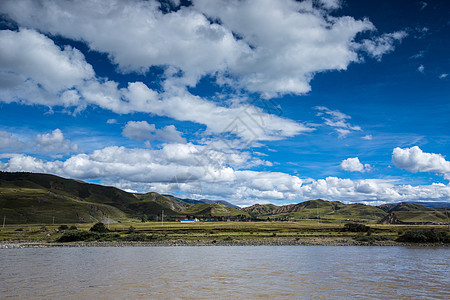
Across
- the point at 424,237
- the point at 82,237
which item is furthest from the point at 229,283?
the point at 82,237

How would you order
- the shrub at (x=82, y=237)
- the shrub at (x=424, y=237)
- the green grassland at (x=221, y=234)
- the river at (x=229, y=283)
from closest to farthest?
the river at (x=229, y=283)
the shrub at (x=424, y=237)
the shrub at (x=82, y=237)
the green grassland at (x=221, y=234)

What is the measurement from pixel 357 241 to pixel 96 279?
80.8m

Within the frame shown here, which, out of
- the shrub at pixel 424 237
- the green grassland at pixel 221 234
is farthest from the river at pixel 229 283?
the green grassland at pixel 221 234

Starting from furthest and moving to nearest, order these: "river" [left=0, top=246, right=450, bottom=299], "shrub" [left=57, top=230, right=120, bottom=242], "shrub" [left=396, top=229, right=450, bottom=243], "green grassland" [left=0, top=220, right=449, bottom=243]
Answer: "green grassland" [left=0, top=220, right=449, bottom=243]
"shrub" [left=57, top=230, right=120, bottom=242]
"shrub" [left=396, top=229, right=450, bottom=243]
"river" [left=0, top=246, right=450, bottom=299]

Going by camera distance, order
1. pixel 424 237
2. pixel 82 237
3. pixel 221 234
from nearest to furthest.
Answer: pixel 424 237, pixel 82 237, pixel 221 234

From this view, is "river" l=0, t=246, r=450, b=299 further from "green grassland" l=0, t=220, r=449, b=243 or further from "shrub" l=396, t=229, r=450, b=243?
"green grassland" l=0, t=220, r=449, b=243

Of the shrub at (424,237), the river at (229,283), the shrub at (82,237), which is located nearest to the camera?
the river at (229,283)

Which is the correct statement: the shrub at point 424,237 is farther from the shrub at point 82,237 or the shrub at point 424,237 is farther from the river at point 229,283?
the shrub at point 82,237

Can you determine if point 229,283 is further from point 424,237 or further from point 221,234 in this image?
point 221,234

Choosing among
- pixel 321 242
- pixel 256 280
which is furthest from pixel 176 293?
pixel 321 242

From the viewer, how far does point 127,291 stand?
83.8ft

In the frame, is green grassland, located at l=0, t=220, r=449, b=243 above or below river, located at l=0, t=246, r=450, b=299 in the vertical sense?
below

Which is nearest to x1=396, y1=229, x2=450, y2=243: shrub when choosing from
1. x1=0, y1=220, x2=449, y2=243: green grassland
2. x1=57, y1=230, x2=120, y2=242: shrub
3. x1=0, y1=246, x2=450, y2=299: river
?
x1=0, y1=220, x2=449, y2=243: green grassland

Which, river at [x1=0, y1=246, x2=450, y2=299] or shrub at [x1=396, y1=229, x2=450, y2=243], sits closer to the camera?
river at [x1=0, y1=246, x2=450, y2=299]
